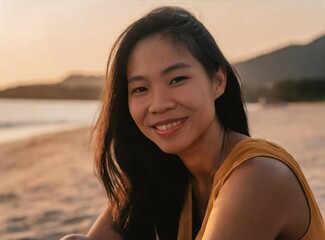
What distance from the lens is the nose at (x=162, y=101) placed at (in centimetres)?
174

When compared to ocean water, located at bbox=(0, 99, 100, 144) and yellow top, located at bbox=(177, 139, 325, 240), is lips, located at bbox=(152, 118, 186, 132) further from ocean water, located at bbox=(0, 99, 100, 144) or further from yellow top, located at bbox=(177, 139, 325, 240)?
ocean water, located at bbox=(0, 99, 100, 144)

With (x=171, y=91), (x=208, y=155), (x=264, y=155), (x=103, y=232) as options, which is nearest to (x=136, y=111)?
(x=171, y=91)

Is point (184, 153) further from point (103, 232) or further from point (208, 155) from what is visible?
point (103, 232)

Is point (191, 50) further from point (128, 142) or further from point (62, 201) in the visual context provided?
point (62, 201)

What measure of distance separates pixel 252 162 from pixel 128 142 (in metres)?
0.64

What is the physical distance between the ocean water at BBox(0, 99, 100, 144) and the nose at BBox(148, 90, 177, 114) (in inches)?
370

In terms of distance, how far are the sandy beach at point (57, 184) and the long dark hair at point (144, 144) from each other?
3.59ft

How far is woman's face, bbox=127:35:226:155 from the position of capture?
5.69ft

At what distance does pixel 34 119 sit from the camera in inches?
803

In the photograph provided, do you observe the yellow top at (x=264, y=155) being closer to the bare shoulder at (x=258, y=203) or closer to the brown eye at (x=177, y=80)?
the bare shoulder at (x=258, y=203)

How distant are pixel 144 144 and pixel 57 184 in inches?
179

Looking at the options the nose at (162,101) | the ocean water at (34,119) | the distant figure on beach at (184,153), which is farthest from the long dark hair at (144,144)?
the ocean water at (34,119)

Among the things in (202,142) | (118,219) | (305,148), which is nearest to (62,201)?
(118,219)

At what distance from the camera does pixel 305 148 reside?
845 cm
